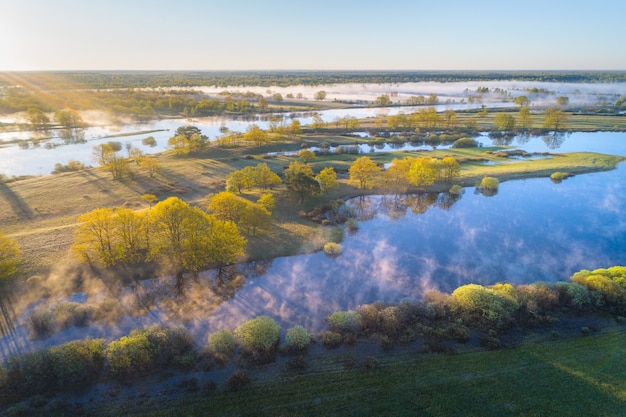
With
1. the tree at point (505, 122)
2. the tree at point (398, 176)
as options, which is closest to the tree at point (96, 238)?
the tree at point (398, 176)

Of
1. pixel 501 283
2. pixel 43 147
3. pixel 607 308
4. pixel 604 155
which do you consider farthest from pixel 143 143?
pixel 604 155

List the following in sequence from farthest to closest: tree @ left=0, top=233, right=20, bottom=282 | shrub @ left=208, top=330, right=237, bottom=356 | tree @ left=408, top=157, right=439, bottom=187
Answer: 1. tree @ left=408, top=157, right=439, bottom=187
2. tree @ left=0, top=233, right=20, bottom=282
3. shrub @ left=208, top=330, right=237, bottom=356

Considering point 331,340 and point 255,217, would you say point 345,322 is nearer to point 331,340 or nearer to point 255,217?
point 331,340

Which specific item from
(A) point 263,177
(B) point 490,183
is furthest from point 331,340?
(B) point 490,183

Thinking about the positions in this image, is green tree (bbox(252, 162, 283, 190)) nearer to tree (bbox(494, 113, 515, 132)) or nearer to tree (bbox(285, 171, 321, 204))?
tree (bbox(285, 171, 321, 204))

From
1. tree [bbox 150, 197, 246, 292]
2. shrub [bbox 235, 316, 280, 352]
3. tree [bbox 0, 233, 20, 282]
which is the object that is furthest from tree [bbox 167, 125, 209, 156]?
shrub [bbox 235, 316, 280, 352]
